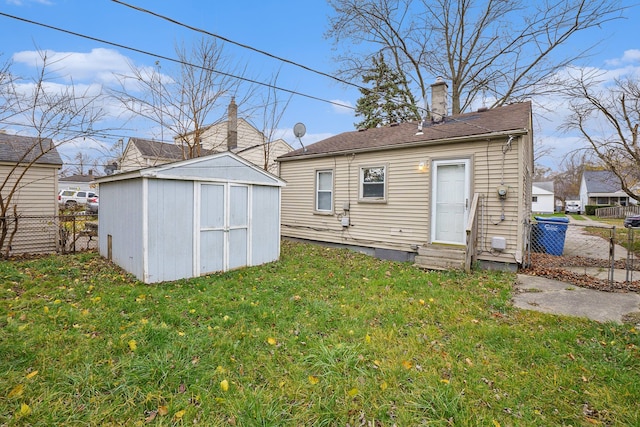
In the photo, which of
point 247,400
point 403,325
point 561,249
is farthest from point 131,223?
point 561,249

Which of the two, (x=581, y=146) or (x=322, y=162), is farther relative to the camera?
(x=581, y=146)

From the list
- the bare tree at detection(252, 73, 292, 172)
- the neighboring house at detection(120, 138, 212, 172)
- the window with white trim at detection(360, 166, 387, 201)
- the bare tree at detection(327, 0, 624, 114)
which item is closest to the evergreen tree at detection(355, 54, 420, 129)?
the bare tree at detection(327, 0, 624, 114)

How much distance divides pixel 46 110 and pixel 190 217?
5969mm

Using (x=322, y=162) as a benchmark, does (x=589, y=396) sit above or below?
below

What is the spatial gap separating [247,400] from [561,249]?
32.5 ft

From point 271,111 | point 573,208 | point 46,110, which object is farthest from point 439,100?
point 573,208

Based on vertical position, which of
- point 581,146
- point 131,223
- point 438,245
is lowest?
point 438,245

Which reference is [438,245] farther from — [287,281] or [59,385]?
[59,385]

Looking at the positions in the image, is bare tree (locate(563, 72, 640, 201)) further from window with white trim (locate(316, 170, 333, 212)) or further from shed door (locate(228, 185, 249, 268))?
shed door (locate(228, 185, 249, 268))

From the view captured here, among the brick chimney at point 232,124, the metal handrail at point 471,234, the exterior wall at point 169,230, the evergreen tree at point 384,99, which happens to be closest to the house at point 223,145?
the brick chimney at point 232,124

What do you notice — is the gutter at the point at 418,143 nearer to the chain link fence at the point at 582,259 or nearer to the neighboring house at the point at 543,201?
the chain link fence at the point at 582,259

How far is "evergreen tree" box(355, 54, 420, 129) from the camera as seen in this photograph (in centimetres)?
1891

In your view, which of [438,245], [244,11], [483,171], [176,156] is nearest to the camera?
[483,171]

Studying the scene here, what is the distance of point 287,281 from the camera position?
5.88 m
